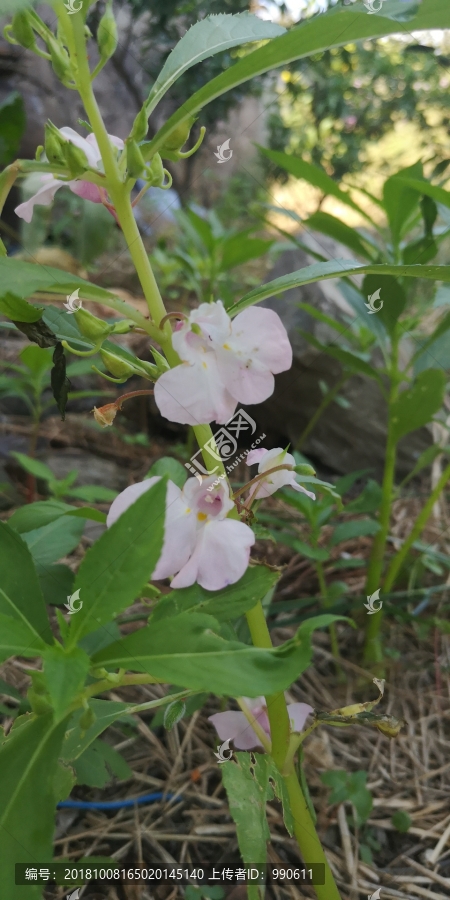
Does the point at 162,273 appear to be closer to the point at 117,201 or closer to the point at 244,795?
the point at 117,201

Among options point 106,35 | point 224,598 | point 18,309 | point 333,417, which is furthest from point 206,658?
point 333,417

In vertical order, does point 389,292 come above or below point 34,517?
above

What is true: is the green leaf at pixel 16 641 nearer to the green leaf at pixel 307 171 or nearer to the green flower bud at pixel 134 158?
the green flower bud at pixel 134 158

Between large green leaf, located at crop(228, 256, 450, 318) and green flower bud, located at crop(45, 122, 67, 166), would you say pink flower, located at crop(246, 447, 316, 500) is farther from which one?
green flower bud, located at crop(45, 122, 67, 166)

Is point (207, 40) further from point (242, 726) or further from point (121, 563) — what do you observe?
point (242, 726)

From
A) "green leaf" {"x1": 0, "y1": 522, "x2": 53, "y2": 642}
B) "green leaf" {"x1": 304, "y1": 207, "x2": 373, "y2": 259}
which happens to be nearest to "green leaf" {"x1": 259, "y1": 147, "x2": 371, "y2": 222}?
"green leaf" {"x1": 304, "y1": 207, "x2": 373, "y2": 259}

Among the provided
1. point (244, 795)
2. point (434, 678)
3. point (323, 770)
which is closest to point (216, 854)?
point (323, 770)

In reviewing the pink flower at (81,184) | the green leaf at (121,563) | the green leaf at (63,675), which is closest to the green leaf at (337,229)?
the pink flower at (81,184)
